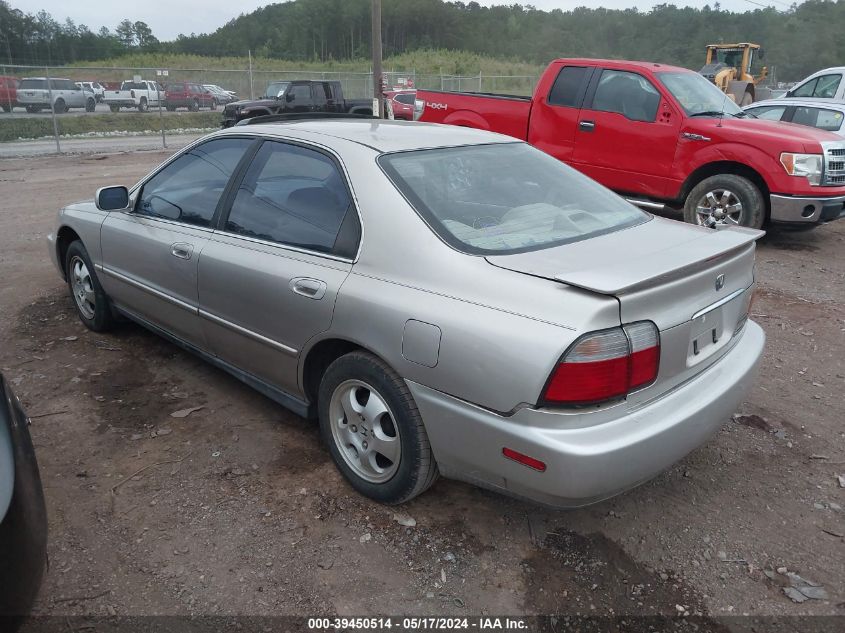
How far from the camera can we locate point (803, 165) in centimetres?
714

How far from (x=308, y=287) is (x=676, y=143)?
19.9 ft

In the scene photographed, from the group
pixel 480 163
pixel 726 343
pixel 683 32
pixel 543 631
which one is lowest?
pixel 543 631

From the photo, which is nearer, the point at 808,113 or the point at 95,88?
the point at 808,113

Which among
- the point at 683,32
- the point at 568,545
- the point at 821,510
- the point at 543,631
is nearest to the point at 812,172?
the point at 821,510

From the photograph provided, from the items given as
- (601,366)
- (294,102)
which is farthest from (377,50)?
(601,366)

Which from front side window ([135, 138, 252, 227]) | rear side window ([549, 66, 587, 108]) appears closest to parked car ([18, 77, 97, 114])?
rear side window ([549, 66, 587, 108])

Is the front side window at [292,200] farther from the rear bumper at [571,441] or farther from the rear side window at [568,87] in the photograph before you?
the rear side window at [568,87]

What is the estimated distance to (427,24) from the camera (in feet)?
290

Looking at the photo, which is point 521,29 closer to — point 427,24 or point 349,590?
point 427,24

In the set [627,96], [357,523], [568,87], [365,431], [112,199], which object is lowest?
[357,523]

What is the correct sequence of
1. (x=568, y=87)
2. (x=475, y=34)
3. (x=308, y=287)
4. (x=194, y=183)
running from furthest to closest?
(x=475, y=34), (x=568, y=87), (x=194, y=183), (x=308, y=287)

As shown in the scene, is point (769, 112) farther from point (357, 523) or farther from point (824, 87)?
point (357, 523)

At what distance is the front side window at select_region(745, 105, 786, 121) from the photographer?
1087 centimetres

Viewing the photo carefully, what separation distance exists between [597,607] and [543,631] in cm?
25
